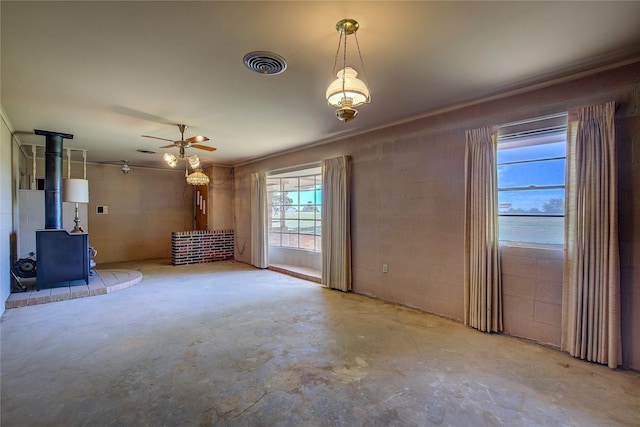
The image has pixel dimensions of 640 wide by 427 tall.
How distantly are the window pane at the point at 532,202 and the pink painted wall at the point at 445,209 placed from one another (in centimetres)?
42

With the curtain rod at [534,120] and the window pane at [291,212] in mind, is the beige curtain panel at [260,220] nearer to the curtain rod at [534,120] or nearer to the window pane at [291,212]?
the window pane at [291,212]

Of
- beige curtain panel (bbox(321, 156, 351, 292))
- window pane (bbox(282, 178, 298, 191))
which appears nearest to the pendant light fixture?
beige curtain panel (bbox(321, 156, 351, 292))

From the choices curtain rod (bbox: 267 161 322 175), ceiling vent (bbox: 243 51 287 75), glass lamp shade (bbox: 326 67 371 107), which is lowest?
glass lamp shade (bbox: 326 67 371 107)

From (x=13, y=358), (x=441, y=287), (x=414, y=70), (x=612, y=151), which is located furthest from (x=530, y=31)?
(x=13, y=358)

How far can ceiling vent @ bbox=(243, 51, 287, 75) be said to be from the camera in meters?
2.36

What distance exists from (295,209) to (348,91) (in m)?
5.38

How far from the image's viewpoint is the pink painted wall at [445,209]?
8.24 feet

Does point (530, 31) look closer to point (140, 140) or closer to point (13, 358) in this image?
point (13, 358)

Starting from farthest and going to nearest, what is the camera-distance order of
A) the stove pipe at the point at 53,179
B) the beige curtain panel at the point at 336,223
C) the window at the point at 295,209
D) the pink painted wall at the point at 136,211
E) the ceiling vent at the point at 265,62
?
the pink painted wall at the point at 136,211, the window at the point at 295,209, the beige curtain panel at the point at 336,223, the stove pipe at the point at 53,179, the ceiling vent at the point at 265,62

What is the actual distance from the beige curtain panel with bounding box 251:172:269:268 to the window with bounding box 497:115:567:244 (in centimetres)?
476

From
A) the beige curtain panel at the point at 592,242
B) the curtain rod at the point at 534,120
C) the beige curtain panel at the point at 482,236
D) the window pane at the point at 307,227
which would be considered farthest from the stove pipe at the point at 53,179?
the beige curtain panel at the point at 592,242

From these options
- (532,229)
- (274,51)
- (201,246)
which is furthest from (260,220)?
(532,229)

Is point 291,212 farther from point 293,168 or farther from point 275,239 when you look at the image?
point 293,168

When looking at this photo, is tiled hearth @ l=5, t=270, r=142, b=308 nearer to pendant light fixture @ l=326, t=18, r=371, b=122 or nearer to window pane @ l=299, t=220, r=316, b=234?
window pane @ l=299, t=220, r=316, b=234
